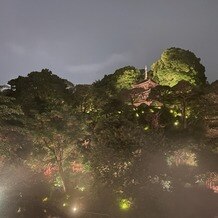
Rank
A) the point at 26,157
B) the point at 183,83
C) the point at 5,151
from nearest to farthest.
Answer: the point at 5,151 < the point at 26,157 < the point at 183,83

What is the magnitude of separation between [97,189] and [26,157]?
6.85m

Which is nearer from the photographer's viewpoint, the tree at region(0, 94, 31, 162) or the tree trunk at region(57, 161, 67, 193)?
the tree at region(0, 94, 31, 162)

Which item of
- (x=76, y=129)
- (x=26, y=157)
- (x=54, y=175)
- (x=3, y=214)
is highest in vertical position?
(x=76, y=129)

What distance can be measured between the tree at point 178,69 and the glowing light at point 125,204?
2503cm

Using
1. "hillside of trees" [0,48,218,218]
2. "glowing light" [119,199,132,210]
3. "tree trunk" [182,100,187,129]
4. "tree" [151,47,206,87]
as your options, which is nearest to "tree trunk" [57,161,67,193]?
"hillside of trees" [0,48,218,218]

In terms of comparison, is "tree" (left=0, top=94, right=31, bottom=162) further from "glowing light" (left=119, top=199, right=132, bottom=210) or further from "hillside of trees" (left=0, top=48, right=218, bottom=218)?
"glowing light" (left=119, top=199, right=132, bottom=210)

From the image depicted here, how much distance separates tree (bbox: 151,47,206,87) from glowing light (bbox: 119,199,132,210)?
82.1ft

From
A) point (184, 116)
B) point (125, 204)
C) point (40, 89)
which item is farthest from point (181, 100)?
point (40, 89)

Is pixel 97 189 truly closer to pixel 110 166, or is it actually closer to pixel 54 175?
pixel 110 166

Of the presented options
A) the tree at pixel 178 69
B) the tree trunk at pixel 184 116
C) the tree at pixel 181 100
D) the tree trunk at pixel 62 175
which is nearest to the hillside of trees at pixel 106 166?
the tree trunk at pixel 62 175

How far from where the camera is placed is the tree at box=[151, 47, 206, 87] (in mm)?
45938

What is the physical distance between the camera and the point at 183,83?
36469 mm

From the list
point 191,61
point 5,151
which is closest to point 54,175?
point 5,151

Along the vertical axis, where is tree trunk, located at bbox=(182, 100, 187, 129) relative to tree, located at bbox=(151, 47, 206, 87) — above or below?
below
